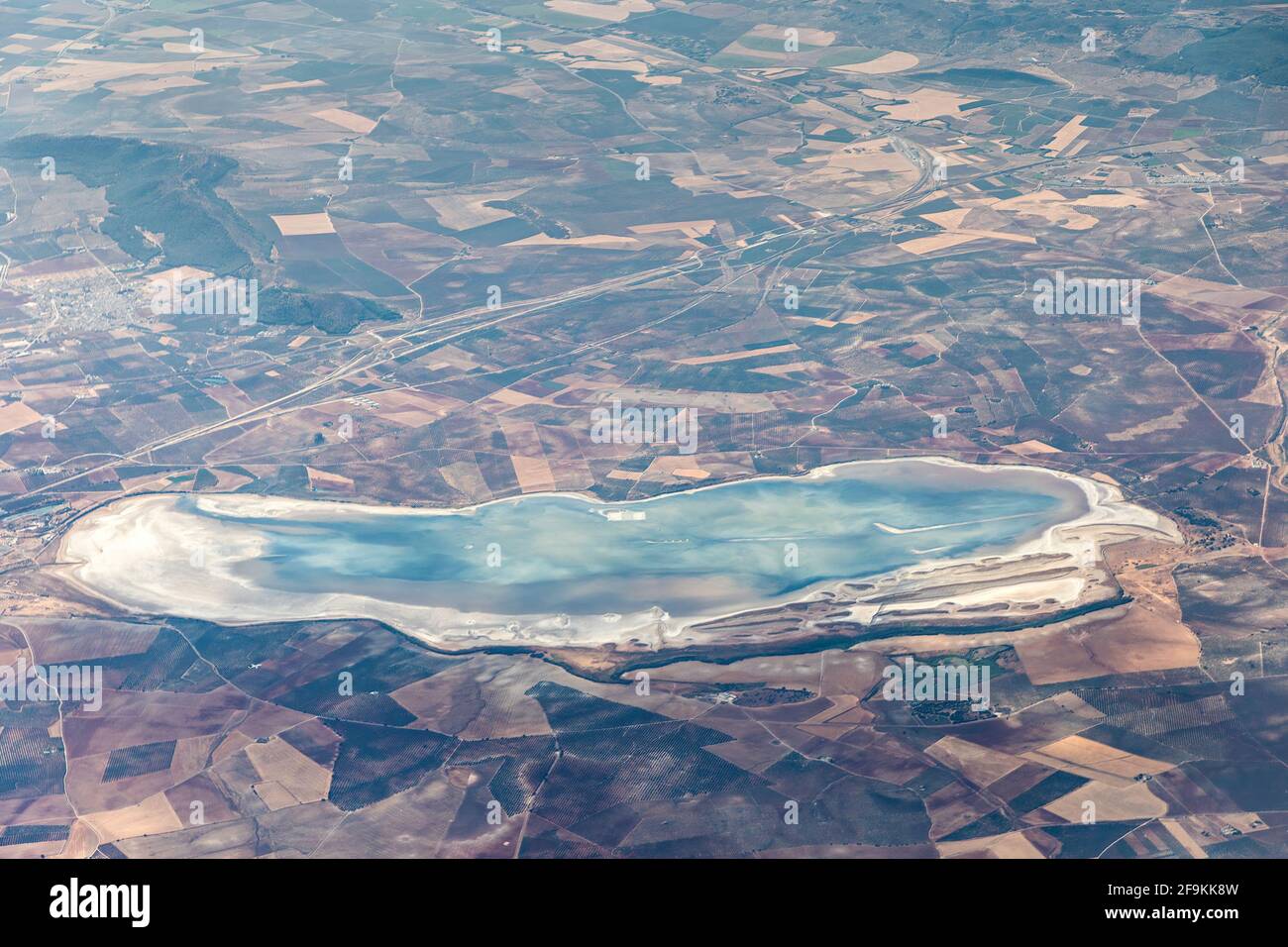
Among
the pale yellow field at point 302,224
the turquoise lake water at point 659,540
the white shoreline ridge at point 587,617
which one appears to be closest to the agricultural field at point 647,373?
the pale yellow field at point 302,224

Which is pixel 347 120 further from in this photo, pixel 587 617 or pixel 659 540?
pixel 587 617

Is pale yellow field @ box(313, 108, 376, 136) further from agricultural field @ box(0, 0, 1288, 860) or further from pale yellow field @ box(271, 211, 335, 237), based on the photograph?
pale yellow field @ box(271, 211, 335, 237)

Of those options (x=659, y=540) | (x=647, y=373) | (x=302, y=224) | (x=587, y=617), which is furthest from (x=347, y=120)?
(x=587, y=617)

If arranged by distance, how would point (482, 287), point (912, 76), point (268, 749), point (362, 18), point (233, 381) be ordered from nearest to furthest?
point (268, 749) < point (233, 381) < point (482, 287) < point (912, 76) < point (362, 18)

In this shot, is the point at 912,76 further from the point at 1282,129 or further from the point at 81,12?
the point at 81,12

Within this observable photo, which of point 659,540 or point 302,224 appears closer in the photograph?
point 659,540

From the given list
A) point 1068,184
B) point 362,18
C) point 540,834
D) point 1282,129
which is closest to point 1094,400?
point 1068,184

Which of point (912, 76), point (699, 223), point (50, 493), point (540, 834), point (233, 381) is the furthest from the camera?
point (912, 76)

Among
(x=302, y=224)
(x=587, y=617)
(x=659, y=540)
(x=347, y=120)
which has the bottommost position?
(x=587, y=617)
